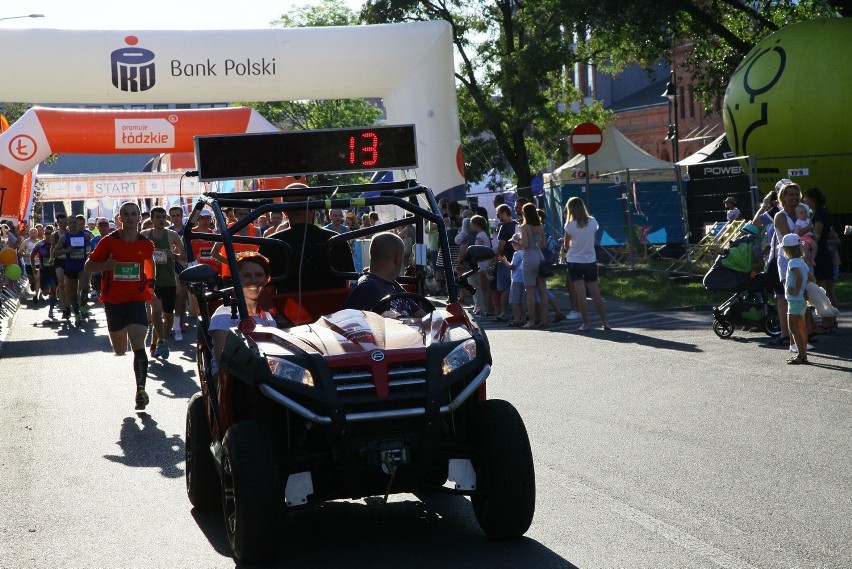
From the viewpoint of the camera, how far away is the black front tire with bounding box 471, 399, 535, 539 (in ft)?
19.4

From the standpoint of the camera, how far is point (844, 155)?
23.1 meters

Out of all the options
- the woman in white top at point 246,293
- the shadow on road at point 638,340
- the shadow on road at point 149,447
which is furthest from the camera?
the shadow on road at point 638,340

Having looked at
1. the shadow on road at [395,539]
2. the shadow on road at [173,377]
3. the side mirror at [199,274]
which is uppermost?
the side mirror at [199,274]

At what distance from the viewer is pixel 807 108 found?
2339 centimetres

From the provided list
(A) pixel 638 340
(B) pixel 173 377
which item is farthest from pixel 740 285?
(B) pixel 173 377

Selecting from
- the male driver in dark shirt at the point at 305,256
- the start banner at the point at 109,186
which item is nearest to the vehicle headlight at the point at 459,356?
the male driver in dark shirt at the point at 305,256

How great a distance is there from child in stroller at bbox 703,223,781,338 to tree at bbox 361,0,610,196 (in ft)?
62.9

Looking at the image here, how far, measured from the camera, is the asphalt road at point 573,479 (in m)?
6.04

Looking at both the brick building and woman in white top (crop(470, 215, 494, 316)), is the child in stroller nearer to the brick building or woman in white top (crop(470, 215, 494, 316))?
woman in white top (crop(470, 215, 494, 316))

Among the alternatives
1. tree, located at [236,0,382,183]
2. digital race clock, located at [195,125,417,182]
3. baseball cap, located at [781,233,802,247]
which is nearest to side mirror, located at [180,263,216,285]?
digital race clock, located at [195,125,417,182]

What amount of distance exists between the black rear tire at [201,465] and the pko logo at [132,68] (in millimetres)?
15545

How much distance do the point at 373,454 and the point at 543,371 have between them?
7505mm

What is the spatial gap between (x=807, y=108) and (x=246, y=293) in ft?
60.8

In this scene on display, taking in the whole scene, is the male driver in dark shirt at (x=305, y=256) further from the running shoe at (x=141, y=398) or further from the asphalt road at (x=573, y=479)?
the running shoe at (x=141, y=398)
